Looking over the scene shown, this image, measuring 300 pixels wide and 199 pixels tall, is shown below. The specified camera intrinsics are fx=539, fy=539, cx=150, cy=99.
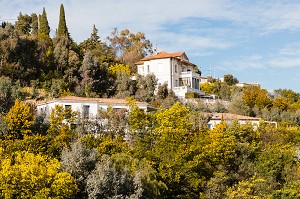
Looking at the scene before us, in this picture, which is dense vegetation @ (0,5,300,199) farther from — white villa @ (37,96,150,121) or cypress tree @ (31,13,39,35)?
cypress tree @ (31,13,39,35)

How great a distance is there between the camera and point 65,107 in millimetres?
42281

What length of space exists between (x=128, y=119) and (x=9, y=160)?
44.1 feet

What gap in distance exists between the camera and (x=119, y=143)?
1390 inches

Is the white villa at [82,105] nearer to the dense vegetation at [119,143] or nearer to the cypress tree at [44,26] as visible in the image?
the dense vegetation at [119,143]

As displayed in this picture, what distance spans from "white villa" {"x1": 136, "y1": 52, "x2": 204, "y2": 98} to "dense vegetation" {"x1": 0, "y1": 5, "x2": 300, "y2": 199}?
16.7 feet

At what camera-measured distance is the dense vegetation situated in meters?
28.4

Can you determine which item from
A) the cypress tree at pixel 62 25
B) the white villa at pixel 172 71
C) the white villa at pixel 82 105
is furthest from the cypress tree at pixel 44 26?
the white villa at pixel 82 105

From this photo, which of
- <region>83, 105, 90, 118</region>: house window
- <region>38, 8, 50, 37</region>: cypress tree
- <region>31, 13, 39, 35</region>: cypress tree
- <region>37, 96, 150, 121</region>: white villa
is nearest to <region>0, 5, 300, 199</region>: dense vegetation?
<region>83, 105, 90, 118</region>: house window

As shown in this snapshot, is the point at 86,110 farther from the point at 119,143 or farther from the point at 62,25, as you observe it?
the point at 62,25

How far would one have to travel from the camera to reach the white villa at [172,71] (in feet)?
210

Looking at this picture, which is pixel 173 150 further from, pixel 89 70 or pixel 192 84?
pixel 192 84

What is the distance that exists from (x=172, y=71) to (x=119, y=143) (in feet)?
99.1

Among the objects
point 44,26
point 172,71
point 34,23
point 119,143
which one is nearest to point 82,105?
point 119,143

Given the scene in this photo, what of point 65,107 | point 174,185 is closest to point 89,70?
point 65,107
